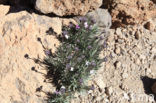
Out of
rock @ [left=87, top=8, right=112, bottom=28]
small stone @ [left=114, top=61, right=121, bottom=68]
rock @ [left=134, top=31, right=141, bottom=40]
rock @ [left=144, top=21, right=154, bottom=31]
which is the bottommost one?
small stone @ [left=114, top=61, right=121, bottom=68]

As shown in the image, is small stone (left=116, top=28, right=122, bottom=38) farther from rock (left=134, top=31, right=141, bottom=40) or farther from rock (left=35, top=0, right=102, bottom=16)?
rock (left=35, top=0, right=102, bottom=16)

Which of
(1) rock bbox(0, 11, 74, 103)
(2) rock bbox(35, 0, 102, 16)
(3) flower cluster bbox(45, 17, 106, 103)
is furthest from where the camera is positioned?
(2) rock bbox(35, 0, 102, 16)

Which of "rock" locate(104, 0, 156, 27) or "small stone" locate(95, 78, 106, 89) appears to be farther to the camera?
"rock" locate(104, 0, 156, 27)

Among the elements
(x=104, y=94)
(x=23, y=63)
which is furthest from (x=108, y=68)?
(x=23, y=63)

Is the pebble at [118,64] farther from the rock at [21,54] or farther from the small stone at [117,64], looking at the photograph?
the rock at [21,54]

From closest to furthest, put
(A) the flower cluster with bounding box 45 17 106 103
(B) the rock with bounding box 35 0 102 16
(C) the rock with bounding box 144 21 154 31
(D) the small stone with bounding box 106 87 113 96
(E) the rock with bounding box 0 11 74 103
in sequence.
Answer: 1. (E) the rock with bounding box 0 11 74 103
2. (A) the flower cluster with bounding box 45 17 106 103
3. (B) the rock with bounding box 35 0 102 16
4. (D) the small stone with bounding box 106 87 113 96
5. (C) the rock with bounding box 144 21 154 31

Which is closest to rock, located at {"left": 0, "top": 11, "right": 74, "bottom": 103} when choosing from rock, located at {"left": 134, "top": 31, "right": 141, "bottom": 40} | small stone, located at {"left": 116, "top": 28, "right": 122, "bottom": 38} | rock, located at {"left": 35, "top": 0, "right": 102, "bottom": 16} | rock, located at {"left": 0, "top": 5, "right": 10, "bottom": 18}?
rock, located at {"left": 0, "top": 5, "right": 10, "bottom": 18}

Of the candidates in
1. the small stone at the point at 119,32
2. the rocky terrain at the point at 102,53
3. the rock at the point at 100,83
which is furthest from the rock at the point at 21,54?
the small stone at the point at 119,32

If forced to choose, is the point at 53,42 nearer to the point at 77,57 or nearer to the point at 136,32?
the point at 77,57
